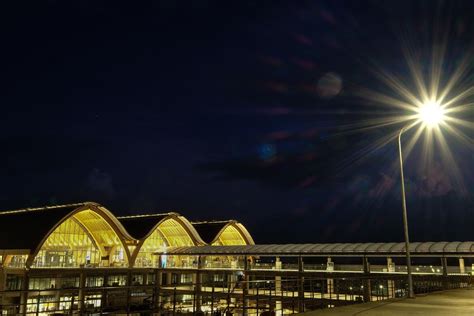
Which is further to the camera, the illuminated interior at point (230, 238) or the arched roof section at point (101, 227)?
the illuminated interior at point (230, 238)

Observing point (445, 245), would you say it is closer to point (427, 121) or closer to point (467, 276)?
point (467, 276)

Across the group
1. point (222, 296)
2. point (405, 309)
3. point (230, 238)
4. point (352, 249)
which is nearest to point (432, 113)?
point (405, 309)

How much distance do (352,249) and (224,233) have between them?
37179mm

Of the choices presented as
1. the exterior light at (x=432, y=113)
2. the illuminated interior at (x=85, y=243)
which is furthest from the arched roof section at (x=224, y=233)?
the exterior light at (x=432, y=113)

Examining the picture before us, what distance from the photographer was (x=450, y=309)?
535 inches

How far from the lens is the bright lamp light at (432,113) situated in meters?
18.3

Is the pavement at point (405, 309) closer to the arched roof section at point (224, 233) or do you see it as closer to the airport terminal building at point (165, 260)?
the airport terminal building at point (165, 260)

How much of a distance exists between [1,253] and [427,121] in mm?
43966

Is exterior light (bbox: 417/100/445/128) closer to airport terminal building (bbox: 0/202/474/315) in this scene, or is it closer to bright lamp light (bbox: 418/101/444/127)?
bright lamp light (bbox: 418/101/444/127)

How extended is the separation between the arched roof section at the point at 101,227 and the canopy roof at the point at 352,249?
1028 centimetres

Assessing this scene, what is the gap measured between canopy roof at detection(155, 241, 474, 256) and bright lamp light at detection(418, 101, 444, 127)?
1567cm

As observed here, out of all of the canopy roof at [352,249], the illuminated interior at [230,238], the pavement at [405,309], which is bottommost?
the pavement at [405,309]

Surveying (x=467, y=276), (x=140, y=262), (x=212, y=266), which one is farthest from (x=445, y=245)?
(x=140, y=262)

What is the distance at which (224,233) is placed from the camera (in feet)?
234
